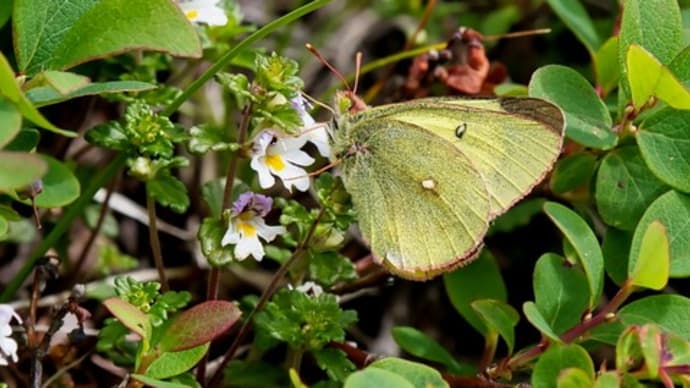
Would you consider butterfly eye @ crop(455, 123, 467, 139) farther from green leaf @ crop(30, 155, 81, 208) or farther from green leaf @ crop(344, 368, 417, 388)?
green leaf @ crop(30, 155, 81, 208)

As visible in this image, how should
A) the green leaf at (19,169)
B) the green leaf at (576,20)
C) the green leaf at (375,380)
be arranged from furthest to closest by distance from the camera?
1. the green leaf at (576,20)
2. the green leaf at (375,380)
3. the green leaf at (19,169)

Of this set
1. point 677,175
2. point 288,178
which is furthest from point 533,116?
point 288,178

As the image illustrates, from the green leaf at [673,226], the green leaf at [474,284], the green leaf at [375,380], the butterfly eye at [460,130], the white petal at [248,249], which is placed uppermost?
the butterfly eye at [460,130]

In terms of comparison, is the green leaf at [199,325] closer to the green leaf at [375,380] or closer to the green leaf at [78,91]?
the green leaf at [375,380]

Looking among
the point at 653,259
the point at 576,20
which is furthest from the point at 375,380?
the point at 576,20

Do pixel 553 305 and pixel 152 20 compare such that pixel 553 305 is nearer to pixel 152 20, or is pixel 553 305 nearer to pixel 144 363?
pixel 144 363


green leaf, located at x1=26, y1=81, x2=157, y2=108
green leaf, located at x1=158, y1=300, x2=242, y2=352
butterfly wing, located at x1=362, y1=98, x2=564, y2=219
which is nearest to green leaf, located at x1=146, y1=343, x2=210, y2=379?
green leaf, located at x1=158, y1=300, x2=242, y2=352

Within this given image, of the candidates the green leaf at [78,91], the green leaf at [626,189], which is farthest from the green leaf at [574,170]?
the green leaf at [78,91]
